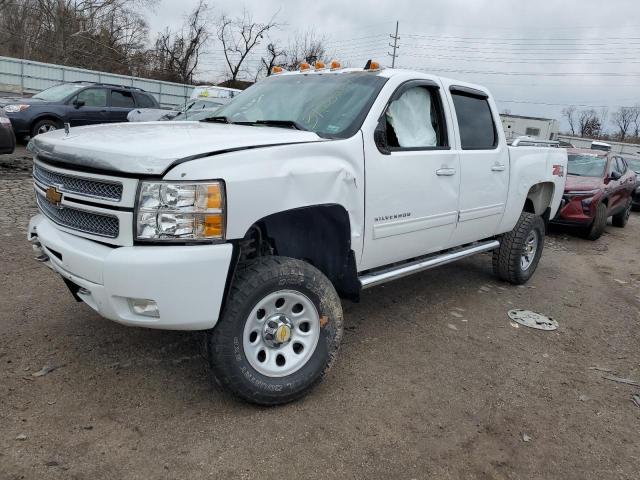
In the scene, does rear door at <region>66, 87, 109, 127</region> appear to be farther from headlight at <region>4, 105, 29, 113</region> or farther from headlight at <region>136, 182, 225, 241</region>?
headlight at <region>136, 182, 225, 241</region>

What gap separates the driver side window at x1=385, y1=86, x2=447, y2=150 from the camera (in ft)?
12.3

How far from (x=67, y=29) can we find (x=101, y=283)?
40082 mm

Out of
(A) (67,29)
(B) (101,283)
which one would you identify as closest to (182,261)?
(B) (101,283)

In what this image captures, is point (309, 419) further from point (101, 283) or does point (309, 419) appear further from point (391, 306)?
point (391, 306)

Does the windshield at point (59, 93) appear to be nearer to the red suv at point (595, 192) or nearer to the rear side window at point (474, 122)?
the rear side window at point (474, 122)

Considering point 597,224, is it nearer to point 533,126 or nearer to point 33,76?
point 33,76

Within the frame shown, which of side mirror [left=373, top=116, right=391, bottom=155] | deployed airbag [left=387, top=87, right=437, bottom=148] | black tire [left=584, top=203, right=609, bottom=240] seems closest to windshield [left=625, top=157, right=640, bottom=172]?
black tire [left=584, top=203, right=609, bottom=240]

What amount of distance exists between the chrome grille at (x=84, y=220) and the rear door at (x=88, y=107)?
10162mm

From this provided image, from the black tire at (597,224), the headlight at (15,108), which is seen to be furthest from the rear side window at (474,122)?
the headlight at (15,108)

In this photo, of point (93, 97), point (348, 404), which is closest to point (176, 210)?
point (348, 404)

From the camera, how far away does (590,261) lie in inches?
317

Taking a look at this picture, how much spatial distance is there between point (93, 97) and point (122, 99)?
2.58 ft

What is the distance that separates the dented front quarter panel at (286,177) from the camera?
260cm

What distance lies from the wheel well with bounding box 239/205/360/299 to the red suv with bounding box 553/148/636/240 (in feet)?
22.2
